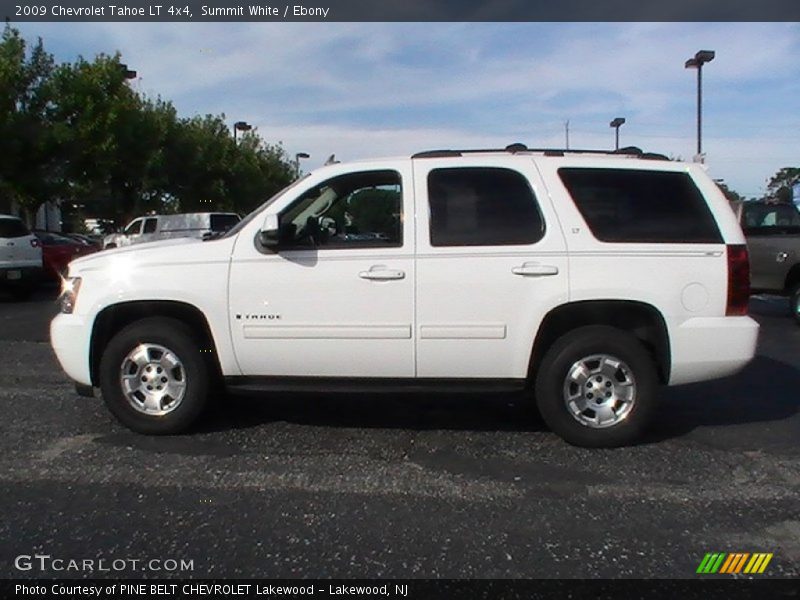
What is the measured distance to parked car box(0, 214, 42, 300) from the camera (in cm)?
1377

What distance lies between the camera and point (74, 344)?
5.00 m

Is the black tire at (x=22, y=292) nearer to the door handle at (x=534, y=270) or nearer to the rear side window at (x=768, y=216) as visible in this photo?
the door handle at (x=534, y=270)

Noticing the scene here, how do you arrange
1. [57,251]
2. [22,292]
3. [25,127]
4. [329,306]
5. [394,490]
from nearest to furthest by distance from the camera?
[394,490] → [329,306] → [22,292] → [57,251] → [25,127]

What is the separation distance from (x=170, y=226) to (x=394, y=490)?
21.6 m

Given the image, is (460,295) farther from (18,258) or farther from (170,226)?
(170,226)

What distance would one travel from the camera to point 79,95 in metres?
21.0

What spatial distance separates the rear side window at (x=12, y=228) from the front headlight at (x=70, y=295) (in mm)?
10144

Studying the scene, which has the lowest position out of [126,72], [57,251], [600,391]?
[600,391]

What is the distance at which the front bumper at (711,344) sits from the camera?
15.5ft

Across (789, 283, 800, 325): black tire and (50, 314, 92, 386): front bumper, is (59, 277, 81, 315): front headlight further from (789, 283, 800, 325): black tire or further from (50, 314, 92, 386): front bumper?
(789, 283, 800, 325): black tire

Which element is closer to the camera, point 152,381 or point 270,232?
point 270,232

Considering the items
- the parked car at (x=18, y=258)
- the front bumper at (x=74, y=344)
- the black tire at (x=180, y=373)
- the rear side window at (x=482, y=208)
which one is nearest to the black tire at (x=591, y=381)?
the rear side window at (x=482, y=208)

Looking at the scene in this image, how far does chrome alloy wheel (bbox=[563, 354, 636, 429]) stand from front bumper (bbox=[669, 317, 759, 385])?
0.35 meters

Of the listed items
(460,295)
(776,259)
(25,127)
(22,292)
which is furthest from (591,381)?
(25,127)
